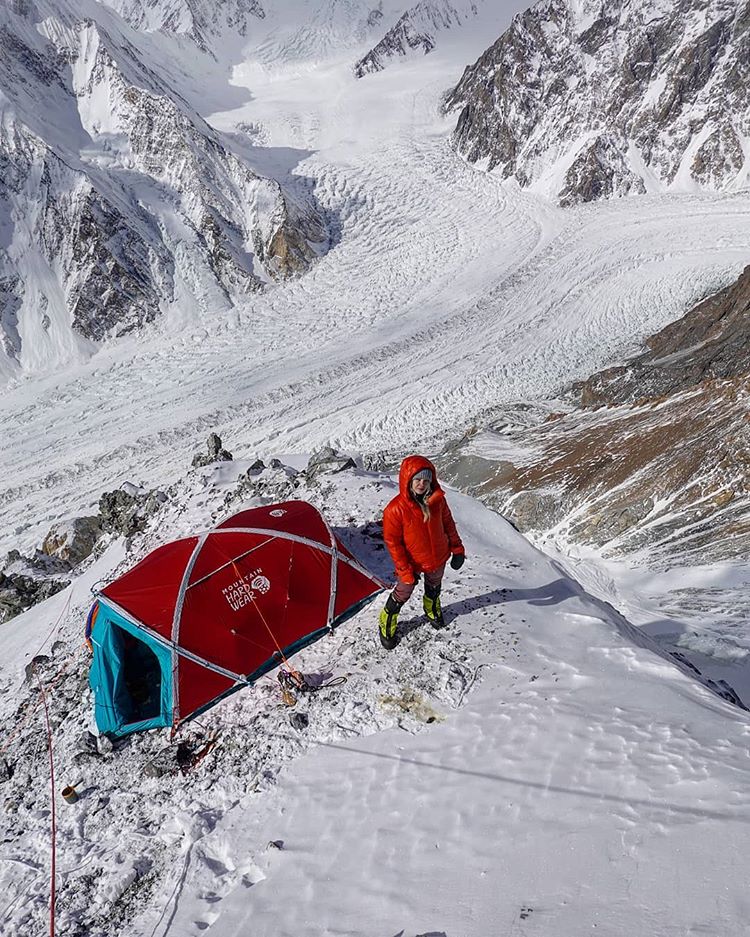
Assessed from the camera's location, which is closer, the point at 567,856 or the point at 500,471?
the point at 567,856

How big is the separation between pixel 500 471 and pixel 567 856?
13975 millimetres

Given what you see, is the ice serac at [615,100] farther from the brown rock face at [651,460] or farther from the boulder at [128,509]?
the boulder at [128,509]

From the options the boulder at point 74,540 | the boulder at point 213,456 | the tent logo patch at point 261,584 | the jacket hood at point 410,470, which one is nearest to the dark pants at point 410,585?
the jacket hood at point 410,470

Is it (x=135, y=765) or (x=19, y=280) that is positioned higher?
(x=19, y=280)

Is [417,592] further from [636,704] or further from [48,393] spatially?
[48,393]

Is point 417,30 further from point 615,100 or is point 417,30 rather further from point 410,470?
point 410,470

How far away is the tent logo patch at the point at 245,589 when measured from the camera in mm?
6641

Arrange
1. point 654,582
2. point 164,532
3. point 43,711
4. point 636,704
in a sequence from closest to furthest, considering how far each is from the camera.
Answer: point 636,704
point 43,711
point 164,532
point 654,582

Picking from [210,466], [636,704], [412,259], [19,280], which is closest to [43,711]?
[210,466]

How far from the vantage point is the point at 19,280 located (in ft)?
97.2

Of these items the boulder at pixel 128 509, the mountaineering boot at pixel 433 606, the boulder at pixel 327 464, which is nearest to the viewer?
the mountaineering boot at pixel 433 606

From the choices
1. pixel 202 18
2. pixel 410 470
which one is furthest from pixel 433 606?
pixel 202 18

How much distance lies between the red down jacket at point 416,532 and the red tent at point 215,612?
1.26 metres

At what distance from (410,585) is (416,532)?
1.80 feet
